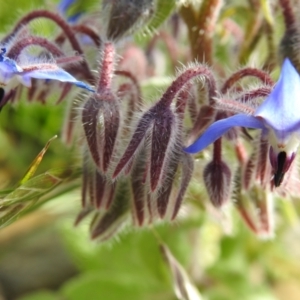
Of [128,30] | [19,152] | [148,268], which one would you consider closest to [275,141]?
[128,30]

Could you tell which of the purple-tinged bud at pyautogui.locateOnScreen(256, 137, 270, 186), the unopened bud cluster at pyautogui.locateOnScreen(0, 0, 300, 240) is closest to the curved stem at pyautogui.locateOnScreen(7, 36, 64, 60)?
the unopened bud cluster at pyautogui.locateOnScreen(0, 0, 300, 240)

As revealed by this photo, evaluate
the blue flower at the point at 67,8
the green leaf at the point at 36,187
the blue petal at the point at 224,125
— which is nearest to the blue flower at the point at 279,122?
the blue petal at the point at 224,125

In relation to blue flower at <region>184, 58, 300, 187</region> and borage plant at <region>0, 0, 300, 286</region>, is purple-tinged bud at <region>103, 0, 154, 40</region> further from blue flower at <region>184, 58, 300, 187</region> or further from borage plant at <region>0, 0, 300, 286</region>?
blue flower at <region>184, 58, 300, 187</region>

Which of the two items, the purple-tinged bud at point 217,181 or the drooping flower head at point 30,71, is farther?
the purple-tinged bud at point 217,181

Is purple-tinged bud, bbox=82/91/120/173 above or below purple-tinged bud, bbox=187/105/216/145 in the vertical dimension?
above

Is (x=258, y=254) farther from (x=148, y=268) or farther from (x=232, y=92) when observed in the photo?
(x=232, y=92)

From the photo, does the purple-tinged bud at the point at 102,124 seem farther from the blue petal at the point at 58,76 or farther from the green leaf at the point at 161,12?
the green leaf at the point at 161,12

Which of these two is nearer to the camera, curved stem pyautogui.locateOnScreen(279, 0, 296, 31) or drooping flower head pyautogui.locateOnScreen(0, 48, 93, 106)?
drooping flower head pyautogui.locateOnScreen(0, 48, 93, 106)
